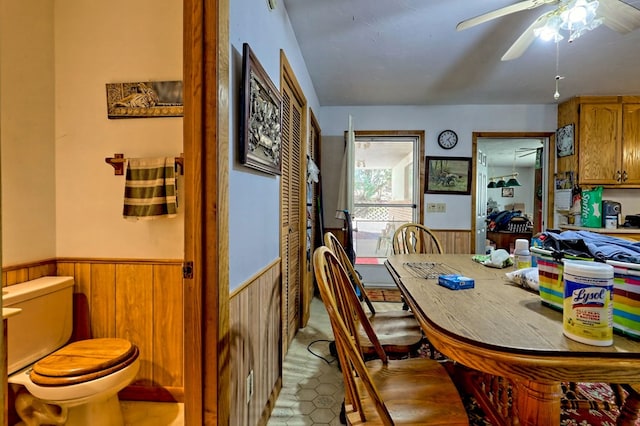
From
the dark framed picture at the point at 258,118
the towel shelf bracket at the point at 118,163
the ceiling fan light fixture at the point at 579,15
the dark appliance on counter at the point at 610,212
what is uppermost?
the ceiling fan light fixture at the point at 579,15

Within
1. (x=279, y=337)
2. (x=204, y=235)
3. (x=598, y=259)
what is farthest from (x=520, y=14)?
(x=279, y=337)

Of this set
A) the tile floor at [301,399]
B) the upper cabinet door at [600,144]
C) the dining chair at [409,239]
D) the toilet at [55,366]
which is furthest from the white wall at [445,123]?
the toilet at [55,366]

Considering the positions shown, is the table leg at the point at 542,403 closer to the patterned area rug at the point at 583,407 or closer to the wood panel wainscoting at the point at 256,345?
the patterned area rug at the point at 583,407

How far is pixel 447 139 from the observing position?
4.14 m

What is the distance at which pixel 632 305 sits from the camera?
88 cm

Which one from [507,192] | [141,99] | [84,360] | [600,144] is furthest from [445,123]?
[507,192]

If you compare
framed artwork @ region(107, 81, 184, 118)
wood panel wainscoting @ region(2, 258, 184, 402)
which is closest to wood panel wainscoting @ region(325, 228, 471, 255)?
wood panel wainscoting @ region(2, 258, 184, 402)

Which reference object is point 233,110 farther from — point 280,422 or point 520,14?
point 520,14

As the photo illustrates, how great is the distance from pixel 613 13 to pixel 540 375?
2.01m

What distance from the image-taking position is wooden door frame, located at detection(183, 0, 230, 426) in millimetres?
1100

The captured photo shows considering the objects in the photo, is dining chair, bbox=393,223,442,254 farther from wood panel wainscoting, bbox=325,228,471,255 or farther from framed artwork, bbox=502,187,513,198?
framed artwork, bbox=502,187,513,198

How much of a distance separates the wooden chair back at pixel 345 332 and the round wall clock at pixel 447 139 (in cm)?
339

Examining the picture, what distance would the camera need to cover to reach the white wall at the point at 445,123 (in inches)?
161

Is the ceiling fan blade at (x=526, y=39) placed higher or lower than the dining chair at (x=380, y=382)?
higher
